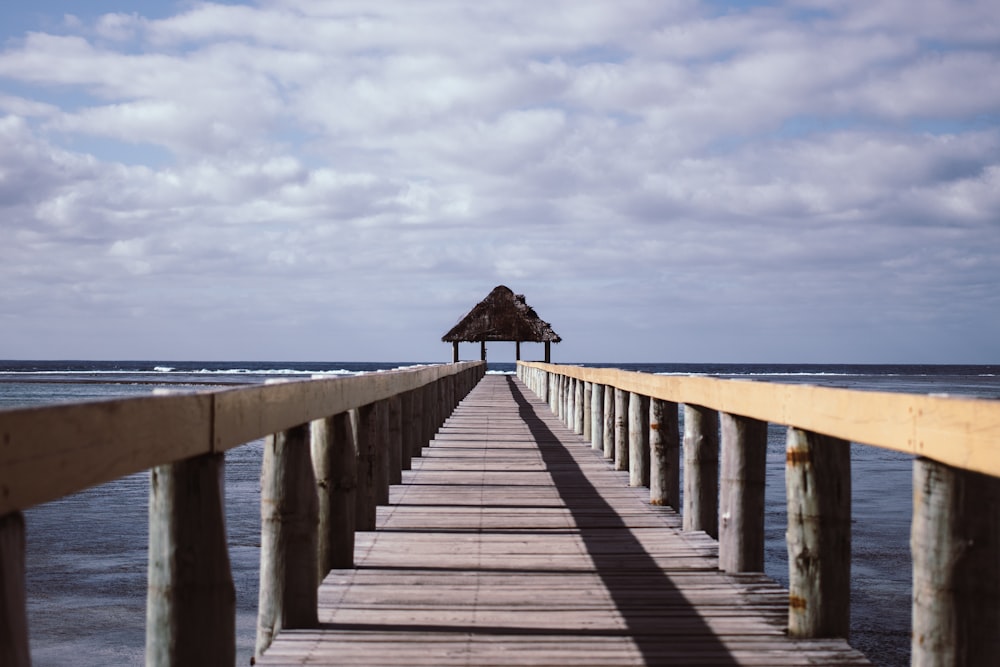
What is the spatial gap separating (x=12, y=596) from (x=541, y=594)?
3.60 meters

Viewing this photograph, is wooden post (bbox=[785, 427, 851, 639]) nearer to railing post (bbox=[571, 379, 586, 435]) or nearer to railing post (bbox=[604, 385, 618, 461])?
railing post (bbox=[604, 385, 618, 461])

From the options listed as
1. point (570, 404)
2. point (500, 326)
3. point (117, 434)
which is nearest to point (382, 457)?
point (117, 434)

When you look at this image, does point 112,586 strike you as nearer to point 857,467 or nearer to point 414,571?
point 414,571

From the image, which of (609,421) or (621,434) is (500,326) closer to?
(609,421)

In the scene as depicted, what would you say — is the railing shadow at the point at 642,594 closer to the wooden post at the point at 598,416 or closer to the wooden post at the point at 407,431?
the wooden post at the point at 407,431

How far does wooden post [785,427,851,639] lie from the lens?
4.59 metres

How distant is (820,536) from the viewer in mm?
4590

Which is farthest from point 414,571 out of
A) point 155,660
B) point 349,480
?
point 155,660

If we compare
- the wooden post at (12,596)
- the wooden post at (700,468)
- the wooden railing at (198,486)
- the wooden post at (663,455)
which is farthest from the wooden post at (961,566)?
the wooden post at (663,455)

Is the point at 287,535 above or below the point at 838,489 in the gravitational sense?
below

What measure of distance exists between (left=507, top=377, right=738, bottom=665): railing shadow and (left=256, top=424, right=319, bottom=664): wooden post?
1402mm

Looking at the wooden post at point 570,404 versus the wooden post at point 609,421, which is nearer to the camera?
the wooden post at point 609,421

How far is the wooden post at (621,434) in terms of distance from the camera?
1134 cm

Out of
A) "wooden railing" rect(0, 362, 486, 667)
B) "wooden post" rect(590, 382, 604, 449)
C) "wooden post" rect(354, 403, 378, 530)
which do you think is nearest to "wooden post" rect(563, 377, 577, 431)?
"wooden post" rect(590, 382, 604, 449)
